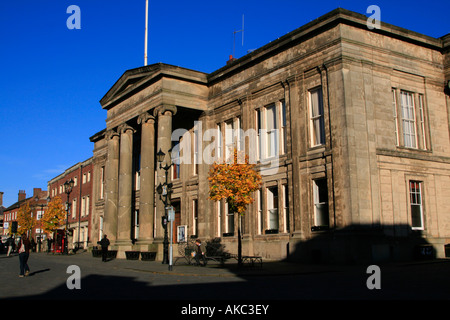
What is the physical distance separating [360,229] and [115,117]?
25.2 metres

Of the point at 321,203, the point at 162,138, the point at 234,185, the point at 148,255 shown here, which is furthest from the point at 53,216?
the point at 321,203

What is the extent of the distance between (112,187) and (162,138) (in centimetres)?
992

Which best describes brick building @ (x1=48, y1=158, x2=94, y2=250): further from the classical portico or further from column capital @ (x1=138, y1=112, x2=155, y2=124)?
column capital @ (x1=138, y1=112, x2=155, y2=124)

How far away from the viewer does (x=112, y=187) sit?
133 ft

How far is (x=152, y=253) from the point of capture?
30906 millimetres

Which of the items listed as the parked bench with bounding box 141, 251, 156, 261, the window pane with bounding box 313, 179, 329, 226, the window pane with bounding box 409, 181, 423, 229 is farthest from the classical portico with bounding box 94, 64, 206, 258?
the window pane with bounding box 409, 181, 423, 229

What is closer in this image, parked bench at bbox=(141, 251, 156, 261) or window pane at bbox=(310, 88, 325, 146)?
window pane at bbox=(310, 88, 325, 146)

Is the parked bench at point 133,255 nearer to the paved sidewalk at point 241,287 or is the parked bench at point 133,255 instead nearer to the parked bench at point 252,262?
the parked bench at point 252,262

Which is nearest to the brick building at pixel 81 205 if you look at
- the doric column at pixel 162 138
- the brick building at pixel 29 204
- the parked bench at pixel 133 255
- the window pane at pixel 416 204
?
the parked bench at pixel 133 255

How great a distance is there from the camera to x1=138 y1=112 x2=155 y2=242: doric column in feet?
110

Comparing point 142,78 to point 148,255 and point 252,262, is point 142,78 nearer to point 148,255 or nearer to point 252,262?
point 148,255

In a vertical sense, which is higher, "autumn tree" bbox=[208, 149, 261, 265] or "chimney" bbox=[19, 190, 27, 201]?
"chimney" bbox=[19, 190, 27, 201]

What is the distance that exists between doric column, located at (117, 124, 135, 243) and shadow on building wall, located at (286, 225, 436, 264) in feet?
49.9
